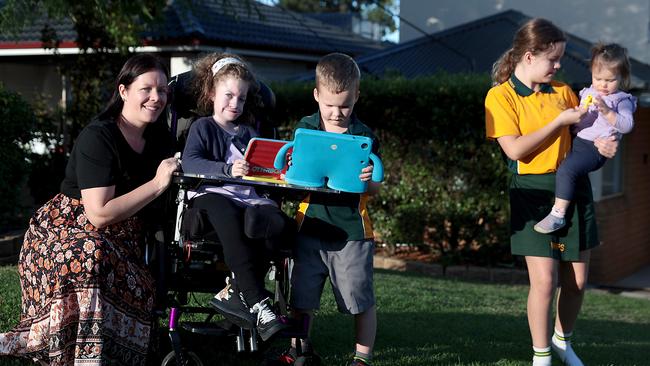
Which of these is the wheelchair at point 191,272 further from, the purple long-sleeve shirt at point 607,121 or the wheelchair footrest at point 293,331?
the purple long-sleeve shirt at point 607,121

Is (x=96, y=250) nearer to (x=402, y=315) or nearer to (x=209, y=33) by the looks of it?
(x=402, y=315)

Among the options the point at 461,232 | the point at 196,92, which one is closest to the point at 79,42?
the point at 461,232

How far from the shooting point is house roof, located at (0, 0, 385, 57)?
15.7 metres

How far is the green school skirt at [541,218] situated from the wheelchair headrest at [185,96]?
5.11ft

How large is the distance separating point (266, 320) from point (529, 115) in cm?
191

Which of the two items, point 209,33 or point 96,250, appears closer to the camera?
point 96,250

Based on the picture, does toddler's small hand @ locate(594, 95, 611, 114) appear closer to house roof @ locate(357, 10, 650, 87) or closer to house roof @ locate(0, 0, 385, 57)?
house roof @ locate(0, 0, 385, 57)

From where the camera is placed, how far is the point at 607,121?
4.84 metres

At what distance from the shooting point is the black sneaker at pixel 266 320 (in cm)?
405

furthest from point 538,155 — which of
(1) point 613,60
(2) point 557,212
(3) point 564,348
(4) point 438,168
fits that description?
(4) point 438,168

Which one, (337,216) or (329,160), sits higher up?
(329,160)

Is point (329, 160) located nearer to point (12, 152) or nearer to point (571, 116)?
point (571, 116)

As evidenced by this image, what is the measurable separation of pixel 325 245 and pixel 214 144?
32.2 inches

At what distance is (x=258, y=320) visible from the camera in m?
4.11
